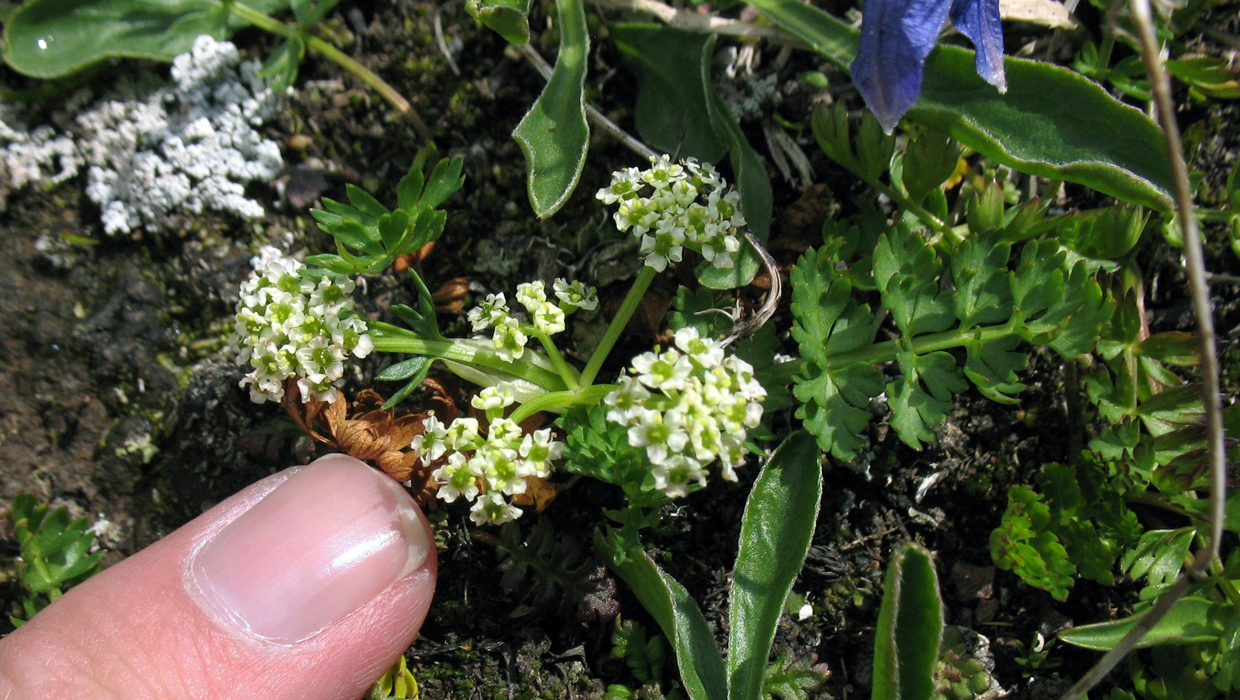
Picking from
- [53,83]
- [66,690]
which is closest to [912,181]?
[66,690]

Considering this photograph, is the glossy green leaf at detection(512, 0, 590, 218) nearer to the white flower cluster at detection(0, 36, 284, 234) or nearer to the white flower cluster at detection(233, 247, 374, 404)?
the white flower cluster at detection(233, 247, 374, 404)

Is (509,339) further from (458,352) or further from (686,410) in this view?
(686,410)

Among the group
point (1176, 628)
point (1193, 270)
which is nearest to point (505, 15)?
point (1193, 270)

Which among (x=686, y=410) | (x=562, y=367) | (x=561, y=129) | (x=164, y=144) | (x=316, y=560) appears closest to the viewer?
(x=686, y=410)

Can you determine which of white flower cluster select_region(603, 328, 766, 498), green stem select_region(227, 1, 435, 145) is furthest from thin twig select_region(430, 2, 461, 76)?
white flower cluster select_region(603, 328, 766, 498)

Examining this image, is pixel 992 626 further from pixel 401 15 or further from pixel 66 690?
pixel 401 15

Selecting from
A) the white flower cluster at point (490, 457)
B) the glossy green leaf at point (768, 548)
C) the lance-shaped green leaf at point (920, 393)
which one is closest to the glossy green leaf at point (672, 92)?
the lance-shaped green leaf at point (920, 393)
